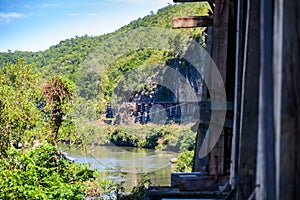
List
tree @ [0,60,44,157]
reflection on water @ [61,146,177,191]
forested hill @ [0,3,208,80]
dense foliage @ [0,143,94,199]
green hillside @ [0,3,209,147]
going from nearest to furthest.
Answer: dense foliage @ [0,143,94,199] → tree @ [0,60,44,157] → green hillside @ [0,3,209,147] → reflection on water @ [61,146,177,191] → forested hill @ [0,3,208,80]

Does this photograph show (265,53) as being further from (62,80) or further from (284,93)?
(62,80)

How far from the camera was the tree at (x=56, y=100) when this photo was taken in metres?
17.3

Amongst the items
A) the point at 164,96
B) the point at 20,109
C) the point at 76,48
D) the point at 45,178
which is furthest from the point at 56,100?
the point at 76,48

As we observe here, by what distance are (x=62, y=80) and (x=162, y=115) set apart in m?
23.0

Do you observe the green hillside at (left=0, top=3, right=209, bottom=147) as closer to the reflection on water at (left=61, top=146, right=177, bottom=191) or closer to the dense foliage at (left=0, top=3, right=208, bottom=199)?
the dense foliage at (left=0, top=3, right=208, bottom=199)

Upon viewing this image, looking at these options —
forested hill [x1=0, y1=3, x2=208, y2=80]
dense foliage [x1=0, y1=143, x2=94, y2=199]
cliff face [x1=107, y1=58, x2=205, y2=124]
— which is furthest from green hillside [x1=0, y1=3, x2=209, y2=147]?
dense foliage [x1=0, y1=143, x2=94, y2=199]

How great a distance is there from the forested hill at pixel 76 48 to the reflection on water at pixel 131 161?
10014mm

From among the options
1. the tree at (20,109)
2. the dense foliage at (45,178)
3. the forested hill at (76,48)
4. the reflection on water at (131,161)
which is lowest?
the reflection on water at (131,161)

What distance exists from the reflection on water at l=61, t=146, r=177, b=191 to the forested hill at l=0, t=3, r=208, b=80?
10.0 metres

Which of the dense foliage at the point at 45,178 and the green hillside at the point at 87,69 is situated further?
the green hillside at the point at 87,69

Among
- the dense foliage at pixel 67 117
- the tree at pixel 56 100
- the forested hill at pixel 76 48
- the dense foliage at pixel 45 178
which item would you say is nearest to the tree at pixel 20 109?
the dense foliage at pixel 67 117

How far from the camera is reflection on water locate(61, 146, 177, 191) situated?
2842cm

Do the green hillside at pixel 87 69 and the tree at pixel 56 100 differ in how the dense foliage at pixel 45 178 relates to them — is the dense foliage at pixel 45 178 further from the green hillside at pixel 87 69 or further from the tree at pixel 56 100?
the green hillside at pixel 87 69

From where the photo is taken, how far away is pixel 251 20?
5.84 ft
